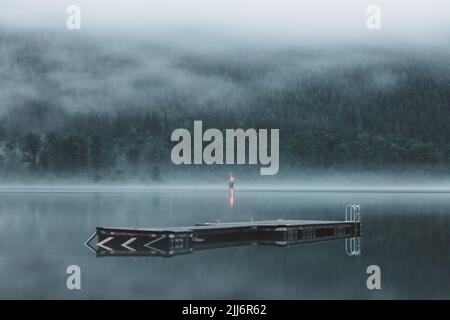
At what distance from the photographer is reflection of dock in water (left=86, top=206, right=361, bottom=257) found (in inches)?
1276

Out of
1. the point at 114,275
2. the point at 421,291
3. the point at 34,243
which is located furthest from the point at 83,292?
the point at 34,243

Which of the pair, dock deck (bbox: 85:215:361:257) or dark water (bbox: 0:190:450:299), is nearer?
dark water (bbox: 0:190:450:299)

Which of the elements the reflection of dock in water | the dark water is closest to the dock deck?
the reflection of dock in water

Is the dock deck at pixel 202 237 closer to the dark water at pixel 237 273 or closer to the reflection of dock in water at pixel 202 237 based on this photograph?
the reflection of dock in water at pixel 202 237

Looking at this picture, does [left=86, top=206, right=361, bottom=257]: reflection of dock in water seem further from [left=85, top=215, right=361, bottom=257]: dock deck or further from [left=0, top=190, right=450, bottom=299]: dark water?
[left=0, top=190, right=450, bottom=299]: dark water

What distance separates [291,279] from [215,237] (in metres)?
6.57

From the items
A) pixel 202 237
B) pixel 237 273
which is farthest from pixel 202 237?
pixel 237 273

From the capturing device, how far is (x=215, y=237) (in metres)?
36.4

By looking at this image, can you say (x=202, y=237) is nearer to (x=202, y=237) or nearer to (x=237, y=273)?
(x=202, y=237)

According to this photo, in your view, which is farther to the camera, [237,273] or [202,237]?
[202,237]

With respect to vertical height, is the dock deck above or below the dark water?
above

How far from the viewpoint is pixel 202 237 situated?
35.4 m

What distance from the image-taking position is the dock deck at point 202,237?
32.4m
